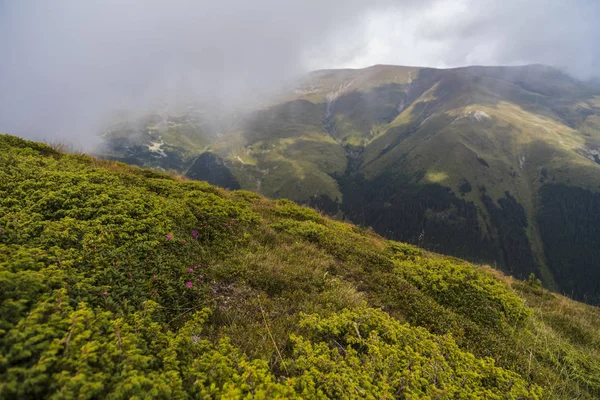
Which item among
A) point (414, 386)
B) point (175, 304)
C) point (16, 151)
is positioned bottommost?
point (414, 386)

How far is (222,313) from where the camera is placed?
22.6 feet

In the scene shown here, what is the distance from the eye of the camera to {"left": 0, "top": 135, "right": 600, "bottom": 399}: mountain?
4.02 meters

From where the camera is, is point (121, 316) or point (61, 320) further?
point (121, 316)

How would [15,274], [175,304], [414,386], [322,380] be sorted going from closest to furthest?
[15,274], [322,380], [414,386], [175,304]

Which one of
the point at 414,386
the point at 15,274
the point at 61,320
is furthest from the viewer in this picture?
the point at 414,386

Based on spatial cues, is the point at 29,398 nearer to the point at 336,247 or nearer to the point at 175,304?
the point at 175,304

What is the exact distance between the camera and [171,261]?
772 centimetres

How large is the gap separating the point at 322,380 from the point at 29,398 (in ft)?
13.4

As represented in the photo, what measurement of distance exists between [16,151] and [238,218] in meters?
9.18

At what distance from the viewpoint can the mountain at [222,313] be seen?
4.02 metres

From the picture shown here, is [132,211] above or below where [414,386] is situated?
above

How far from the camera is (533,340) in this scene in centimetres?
941

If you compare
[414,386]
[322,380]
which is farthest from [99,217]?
[414,386]

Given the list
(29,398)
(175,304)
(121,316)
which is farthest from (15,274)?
(175,304)
